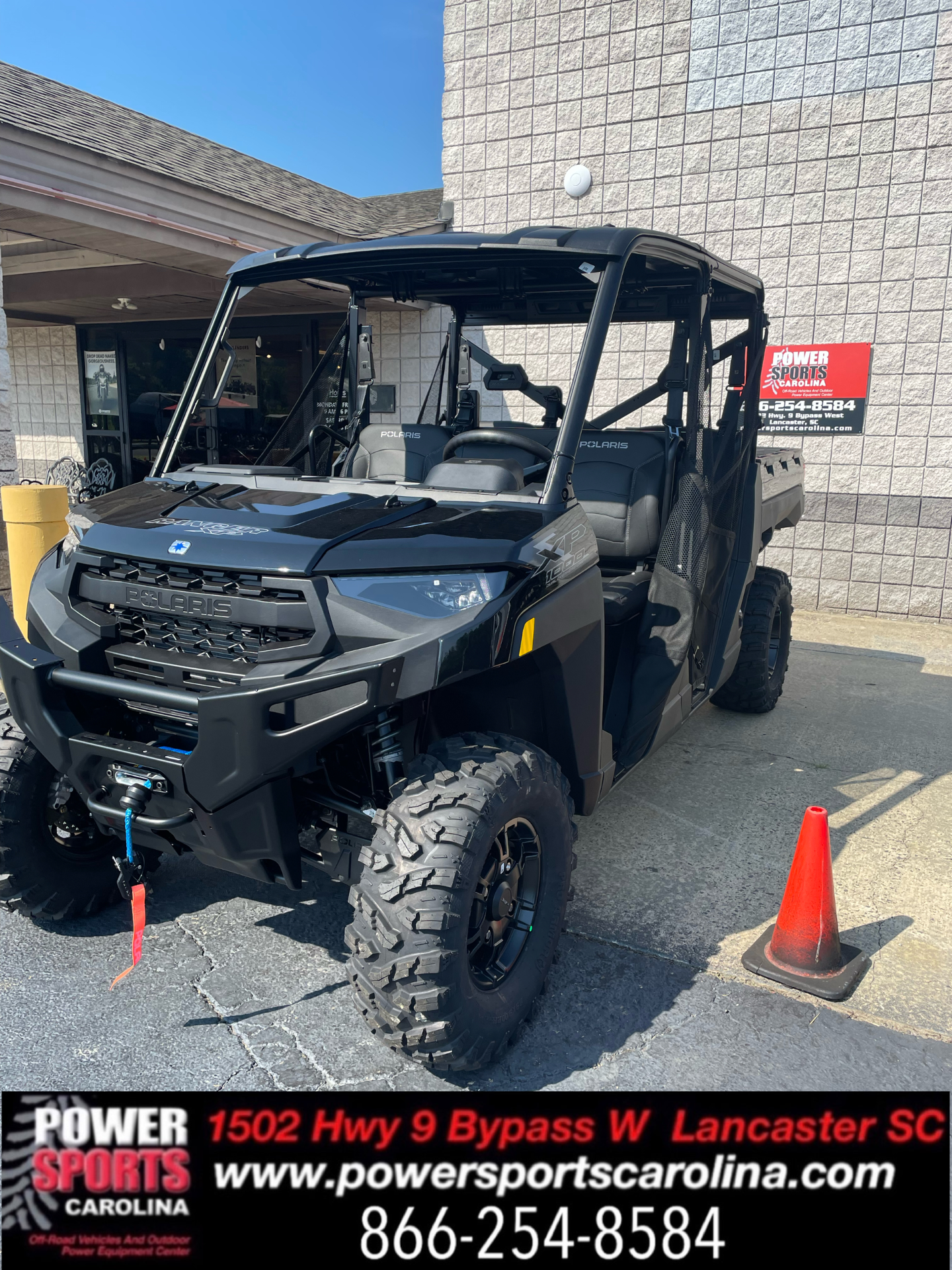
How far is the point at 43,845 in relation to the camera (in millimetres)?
3188

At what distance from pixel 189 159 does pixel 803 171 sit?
5810 mm

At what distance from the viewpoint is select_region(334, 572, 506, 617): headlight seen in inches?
98.3

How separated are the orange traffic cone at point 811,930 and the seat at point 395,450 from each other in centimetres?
196

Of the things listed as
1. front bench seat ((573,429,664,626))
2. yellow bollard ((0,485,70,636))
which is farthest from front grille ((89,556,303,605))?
yellow bollard ((0,485,70,636))

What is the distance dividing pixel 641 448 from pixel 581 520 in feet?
3.60

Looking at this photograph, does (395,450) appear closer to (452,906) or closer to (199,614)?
(199,614)

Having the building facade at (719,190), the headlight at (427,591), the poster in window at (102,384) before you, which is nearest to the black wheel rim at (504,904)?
the headlight at (427,591)

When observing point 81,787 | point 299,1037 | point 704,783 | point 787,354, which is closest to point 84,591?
point 81,787

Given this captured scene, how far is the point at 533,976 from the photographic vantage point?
2.84 meters

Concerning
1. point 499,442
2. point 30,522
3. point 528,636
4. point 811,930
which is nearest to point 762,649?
point 811,930

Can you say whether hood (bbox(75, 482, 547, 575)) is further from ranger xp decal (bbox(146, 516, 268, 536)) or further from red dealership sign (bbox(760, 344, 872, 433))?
red dealership sign (bbox(760, 344, 872, 433))

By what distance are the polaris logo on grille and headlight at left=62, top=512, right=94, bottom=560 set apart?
1.14ft

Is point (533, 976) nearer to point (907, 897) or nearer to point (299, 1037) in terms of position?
point (299, 1037)

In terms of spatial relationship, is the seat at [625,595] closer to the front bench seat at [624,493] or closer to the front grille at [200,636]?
the front bench seat at [624,493]
